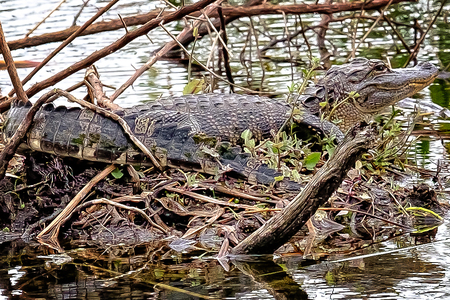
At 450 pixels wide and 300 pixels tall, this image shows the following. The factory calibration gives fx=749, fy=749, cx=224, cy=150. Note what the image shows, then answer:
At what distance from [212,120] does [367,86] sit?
4.32 feet

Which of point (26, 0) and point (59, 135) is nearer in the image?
point (59, 135)

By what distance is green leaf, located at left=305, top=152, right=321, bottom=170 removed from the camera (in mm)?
4195

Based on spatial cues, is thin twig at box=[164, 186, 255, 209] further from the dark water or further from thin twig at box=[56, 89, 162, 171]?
the dark water

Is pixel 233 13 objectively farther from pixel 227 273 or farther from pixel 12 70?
pixel 227 273

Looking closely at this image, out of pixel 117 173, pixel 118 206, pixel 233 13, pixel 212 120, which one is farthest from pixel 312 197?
pixel 233 13

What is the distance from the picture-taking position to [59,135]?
14.3 feet

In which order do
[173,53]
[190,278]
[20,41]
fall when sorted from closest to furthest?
[190,278] < [20,41] < [173,53]

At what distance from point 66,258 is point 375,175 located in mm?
1956

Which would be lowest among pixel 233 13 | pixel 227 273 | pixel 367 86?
pixel 227 273

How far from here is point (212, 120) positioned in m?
5.05

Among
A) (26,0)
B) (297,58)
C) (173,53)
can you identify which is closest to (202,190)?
(297,58)

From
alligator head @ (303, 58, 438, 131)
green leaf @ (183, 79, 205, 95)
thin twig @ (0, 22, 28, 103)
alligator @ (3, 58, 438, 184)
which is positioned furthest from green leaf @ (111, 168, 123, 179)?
alligator head @ (303, 58, 438, 131)

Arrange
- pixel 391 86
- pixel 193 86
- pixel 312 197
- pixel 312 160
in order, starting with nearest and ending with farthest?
pixel 312 197, pixel 312 160, pixel 391 86, pixel 193 86

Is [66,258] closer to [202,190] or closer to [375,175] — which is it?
[202,190]
